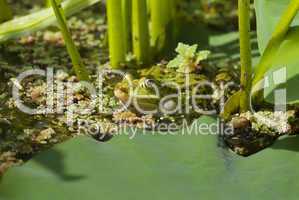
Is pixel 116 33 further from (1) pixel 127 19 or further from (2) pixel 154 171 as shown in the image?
(2) pixel 154 171

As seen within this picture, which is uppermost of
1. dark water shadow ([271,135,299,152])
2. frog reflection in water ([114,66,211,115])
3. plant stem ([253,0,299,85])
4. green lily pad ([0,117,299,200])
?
plant stem ([253,0,299,85])

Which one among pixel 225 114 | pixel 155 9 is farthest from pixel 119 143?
pixel 155 9

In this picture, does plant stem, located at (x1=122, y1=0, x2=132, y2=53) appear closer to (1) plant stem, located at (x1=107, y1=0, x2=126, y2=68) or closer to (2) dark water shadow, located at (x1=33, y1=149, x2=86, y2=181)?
(1) plant stem, located at (x1=107, y1=0, x2=126, y2=68)

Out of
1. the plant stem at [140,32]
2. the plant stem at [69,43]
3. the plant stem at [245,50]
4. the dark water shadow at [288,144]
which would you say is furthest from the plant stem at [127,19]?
the dark water shadow at [288,144]

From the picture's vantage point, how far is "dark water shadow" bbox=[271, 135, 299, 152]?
1.12m

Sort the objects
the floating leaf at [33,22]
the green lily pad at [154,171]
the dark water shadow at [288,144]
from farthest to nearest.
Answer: the floating leaf at [33,22] < the dark water shadow at [288,144] < the green lily pad at [154,171]

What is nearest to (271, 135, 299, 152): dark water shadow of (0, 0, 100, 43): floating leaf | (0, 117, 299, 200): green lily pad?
(0, 117, 299, 200): green lily pad

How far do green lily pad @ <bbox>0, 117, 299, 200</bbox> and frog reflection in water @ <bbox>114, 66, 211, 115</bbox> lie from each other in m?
0.14

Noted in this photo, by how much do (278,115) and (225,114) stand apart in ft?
0.32

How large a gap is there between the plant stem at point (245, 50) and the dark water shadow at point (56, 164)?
1.09 feet

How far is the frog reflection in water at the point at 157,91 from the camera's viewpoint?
4.23 feet

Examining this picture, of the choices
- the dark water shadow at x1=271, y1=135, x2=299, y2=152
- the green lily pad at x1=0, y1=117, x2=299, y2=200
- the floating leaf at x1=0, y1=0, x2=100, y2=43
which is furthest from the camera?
the floating leaf at x1=0, y1=0, x2=100, y2=43

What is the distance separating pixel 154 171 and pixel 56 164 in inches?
6.0

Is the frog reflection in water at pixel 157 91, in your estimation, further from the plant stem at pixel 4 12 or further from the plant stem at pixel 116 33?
the plant stem at pixel 4 12
